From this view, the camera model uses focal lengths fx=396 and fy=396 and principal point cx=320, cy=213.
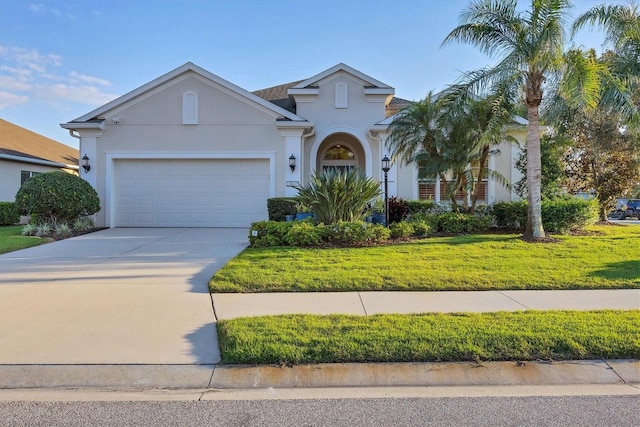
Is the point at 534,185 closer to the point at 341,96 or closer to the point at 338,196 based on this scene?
the point at 338,196

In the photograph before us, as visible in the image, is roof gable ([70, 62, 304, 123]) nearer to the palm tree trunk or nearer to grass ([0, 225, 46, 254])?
grass ([0, 225, 46, 254])

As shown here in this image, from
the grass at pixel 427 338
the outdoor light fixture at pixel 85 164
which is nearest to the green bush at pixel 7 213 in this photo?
the outdoor light fixture at pixel 85 164

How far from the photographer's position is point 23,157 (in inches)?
752

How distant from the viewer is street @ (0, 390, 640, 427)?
115 inches

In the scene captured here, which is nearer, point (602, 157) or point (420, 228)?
point (420, 228)

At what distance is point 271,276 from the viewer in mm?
6656

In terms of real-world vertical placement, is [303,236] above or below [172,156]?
below

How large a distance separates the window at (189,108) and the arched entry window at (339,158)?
5.85m

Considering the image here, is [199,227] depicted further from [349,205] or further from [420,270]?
[420,270]

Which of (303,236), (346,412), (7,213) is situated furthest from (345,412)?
(7,213)

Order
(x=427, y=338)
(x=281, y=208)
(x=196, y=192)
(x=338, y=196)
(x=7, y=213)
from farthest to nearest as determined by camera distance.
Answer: (x=7, y=213) → (x=196, y=192) → (x=281, y=208) → (x=338, y=196) → (x=427, y=338)

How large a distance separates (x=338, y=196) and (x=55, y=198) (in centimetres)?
893

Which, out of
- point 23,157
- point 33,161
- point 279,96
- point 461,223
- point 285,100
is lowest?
point 461,223

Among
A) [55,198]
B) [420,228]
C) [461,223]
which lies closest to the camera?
[420,228]
